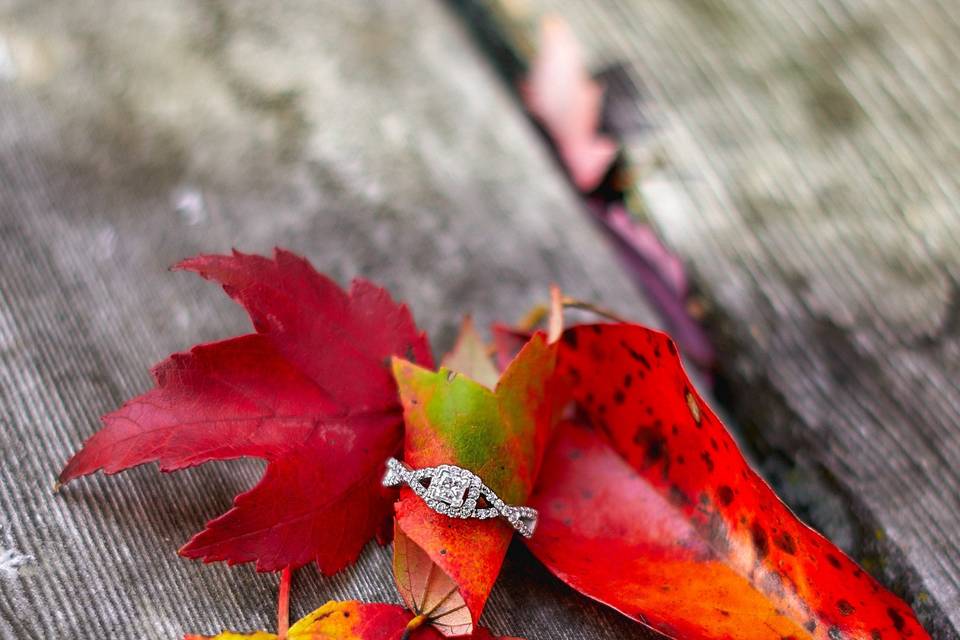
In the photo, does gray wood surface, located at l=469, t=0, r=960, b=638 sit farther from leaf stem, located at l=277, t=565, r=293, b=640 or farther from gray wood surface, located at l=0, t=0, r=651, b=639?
leaf stem, located at l=277, t=565, r=293, b=640

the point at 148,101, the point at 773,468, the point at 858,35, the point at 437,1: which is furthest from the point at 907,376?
the point at 148,101

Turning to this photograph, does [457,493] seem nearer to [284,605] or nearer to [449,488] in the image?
[449,488]

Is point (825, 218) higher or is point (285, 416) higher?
point (285, 416)

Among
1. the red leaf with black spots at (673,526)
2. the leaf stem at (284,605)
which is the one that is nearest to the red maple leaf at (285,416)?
the leaf stem at (284,605)

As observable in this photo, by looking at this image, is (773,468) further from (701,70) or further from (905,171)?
(701,70)

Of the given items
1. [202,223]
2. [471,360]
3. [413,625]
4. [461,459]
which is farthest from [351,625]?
[202,223]

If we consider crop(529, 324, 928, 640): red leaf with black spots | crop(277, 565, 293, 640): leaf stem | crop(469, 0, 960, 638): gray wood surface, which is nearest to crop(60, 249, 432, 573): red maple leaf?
crop(277, 565, 293, 640): leaf stem
